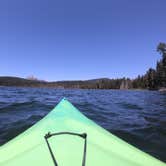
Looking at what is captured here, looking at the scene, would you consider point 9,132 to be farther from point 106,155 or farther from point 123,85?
point 123,85

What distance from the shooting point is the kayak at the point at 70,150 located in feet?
8.46

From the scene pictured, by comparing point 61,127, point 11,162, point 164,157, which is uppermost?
point 61,127

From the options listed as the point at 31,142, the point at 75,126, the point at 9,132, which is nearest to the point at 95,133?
the point at 75,126

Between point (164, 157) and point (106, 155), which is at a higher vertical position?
point (106, 155)

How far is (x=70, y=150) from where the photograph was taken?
2.82 meters

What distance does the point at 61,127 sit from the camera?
148 inches

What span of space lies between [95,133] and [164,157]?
2.19 meters

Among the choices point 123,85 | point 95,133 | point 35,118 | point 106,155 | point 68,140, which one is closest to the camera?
point 106,155

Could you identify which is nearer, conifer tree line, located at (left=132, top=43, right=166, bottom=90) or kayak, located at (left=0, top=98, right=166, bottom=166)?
kayak, located at (left=0, top=98, right=166, bottom=166)

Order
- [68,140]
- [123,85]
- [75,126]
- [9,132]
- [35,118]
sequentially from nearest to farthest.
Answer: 1. [68,140]
2. [75,126]
3. [9,132]
4. [35,118]
5. [123,85]

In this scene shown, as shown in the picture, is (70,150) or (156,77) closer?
(70,150)

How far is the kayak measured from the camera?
8.46 ft

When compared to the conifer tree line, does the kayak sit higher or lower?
lower

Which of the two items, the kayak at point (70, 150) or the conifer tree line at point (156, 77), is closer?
the kayak at point (70, 150)
